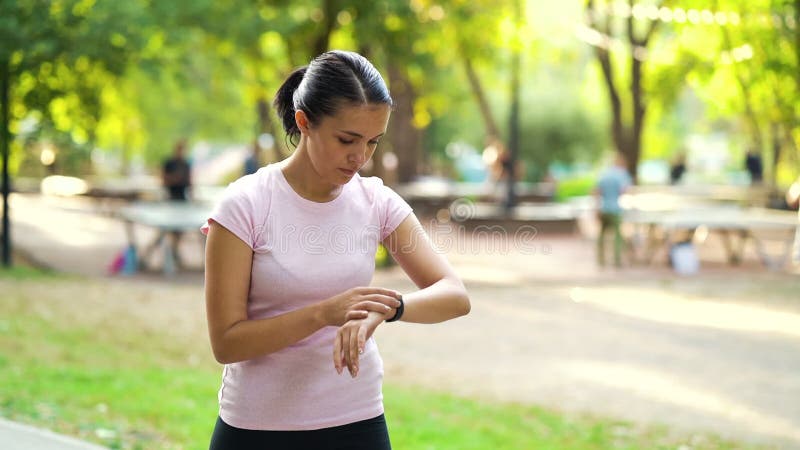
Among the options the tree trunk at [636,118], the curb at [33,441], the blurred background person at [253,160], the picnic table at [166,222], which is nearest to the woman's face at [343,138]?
the curb at [33,441]

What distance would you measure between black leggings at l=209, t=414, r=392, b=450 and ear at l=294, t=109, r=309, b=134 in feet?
2.30

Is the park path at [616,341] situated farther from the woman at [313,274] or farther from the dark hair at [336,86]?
the dark hair at [336,86]

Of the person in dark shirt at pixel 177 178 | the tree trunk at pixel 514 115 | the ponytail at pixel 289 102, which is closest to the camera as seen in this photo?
the ponytail at pixel 289 102

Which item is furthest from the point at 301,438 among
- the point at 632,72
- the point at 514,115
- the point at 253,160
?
the point at 632,72

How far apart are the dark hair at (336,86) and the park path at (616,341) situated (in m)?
5.41

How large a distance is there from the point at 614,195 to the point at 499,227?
23.7 feet

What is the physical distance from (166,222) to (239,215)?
1390cm

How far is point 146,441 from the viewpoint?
6051 millimetres

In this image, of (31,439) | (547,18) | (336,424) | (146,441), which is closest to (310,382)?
(336,424)

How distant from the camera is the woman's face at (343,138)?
97.4 inches

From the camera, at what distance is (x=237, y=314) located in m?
2.46

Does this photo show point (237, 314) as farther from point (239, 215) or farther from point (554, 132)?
point (554, 132)

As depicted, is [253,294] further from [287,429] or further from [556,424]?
[556,424]

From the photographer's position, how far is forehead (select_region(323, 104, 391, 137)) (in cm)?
247
